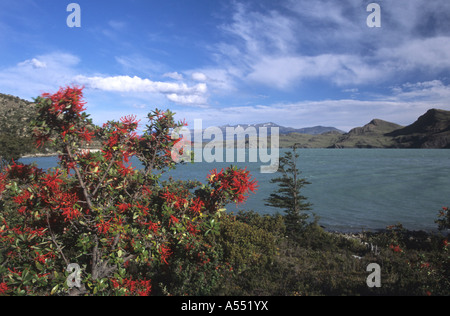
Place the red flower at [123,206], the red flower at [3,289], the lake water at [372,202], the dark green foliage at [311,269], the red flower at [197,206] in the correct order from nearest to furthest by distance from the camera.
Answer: the red flower at [3,289] → the red flower at [123,206] → the red flower at [197,206] → the dark green foliage at [311,269] → the lake water at [372,202]

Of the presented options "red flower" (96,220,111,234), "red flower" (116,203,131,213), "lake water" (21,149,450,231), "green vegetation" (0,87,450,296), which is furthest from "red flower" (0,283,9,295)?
"lake water" (21,149,450,231)

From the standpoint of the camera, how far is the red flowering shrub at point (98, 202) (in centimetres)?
466

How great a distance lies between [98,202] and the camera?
5352 millimetres

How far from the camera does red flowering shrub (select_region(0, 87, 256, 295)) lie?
4.66 meters

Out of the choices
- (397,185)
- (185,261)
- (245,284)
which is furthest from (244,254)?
(397,185)

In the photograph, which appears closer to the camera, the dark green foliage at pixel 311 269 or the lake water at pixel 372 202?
the dark green foliage at pixel 311 269

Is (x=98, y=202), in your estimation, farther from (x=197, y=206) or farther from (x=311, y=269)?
(x=311, y=269)

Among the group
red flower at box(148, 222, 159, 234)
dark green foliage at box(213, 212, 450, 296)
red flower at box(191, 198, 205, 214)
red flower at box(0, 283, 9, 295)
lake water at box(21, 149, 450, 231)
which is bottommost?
lake water at box(21, 149, 450, 231)

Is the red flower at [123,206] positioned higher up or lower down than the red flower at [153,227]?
higher up

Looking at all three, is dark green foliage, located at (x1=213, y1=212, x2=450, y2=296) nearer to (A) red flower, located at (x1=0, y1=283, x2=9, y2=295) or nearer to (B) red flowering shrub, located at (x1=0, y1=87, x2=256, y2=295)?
(B) red flowering shrub, located at (x1=0, y1=87, x2=256, y2=295)

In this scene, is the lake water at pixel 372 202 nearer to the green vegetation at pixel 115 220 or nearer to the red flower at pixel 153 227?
the green vegetation at pixel 115 220

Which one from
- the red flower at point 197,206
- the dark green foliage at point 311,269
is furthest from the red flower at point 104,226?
the dark green foliage at point 311,269

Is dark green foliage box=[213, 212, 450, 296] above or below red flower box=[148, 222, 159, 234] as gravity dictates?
below
